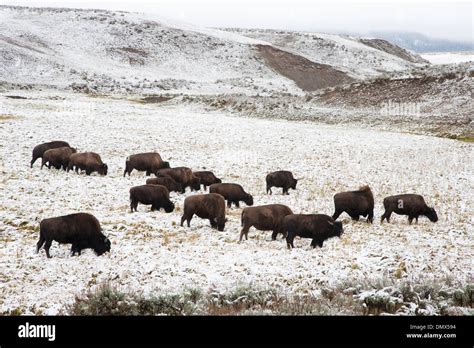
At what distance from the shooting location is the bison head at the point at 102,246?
12836 millimetres

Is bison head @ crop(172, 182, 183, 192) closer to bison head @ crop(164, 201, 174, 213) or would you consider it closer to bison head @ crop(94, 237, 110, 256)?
bison head @ crop(164, 201, 174, 213)

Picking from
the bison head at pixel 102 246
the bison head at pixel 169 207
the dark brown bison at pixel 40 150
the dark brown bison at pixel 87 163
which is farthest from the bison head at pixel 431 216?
the dark brown bison at pixel 40 150

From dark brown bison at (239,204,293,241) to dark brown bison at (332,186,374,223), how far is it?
8.92 ft

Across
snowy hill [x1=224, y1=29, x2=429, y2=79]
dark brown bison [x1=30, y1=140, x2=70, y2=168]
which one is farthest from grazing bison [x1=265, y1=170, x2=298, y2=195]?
snowy hill [x1=224, y1=29, x2=429, y2=79]

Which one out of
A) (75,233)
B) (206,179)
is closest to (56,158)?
(206,179)

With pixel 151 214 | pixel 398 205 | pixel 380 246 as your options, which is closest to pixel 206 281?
pixel 380 246

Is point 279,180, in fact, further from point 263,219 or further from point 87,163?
point 87,163

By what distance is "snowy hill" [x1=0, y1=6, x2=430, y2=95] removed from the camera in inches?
3374

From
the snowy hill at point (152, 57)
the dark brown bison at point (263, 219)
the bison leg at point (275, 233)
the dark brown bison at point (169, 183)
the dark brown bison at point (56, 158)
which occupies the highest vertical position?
the snowy hill at point (152, 57)

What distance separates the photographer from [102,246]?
12891 mm

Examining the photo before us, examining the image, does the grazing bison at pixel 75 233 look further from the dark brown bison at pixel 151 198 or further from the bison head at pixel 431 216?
the bison head at pixel 431 216

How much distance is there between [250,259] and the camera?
12.3 meters
